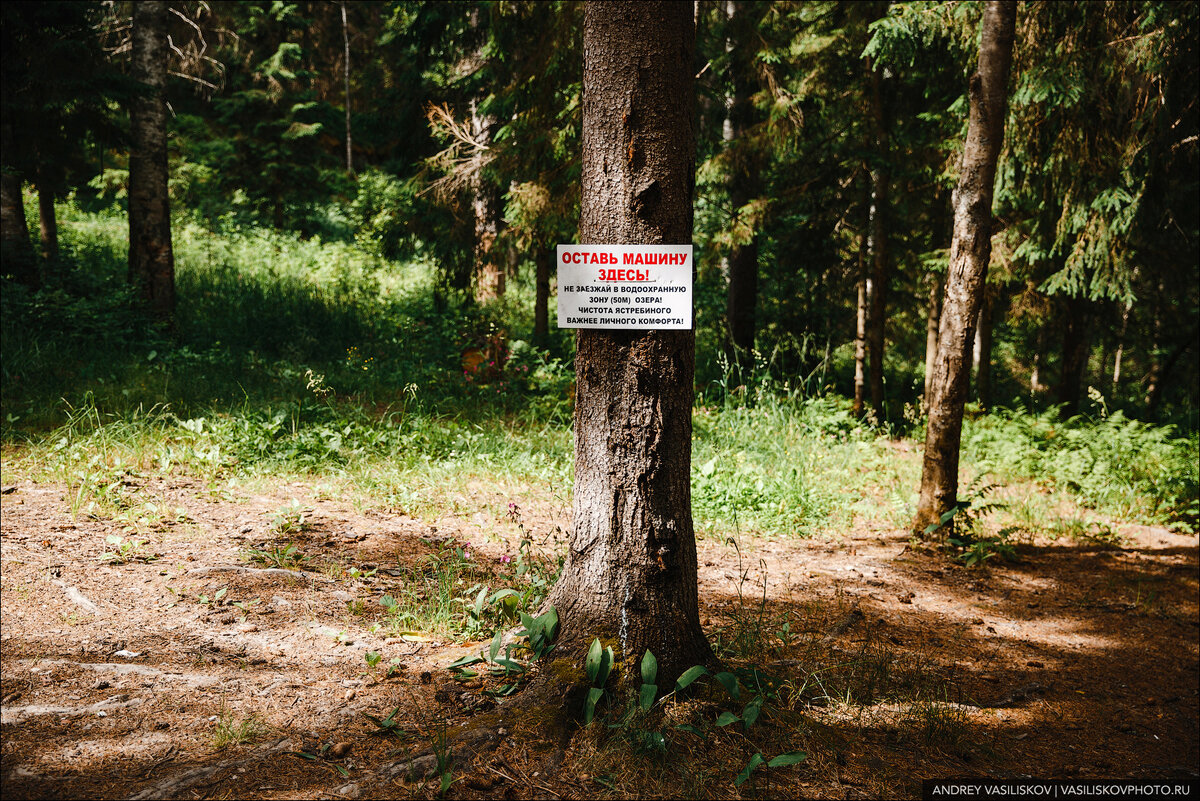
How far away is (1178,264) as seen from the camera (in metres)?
11.5

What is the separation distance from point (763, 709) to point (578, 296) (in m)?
1.77

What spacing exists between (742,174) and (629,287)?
9.07 metres

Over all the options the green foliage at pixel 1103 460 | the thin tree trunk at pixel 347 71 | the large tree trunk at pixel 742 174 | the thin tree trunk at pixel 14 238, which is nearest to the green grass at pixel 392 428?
the green foliage at pixel 1103 460

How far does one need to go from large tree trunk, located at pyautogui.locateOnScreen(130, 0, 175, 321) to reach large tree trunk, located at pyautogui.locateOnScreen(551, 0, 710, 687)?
8.63 meters

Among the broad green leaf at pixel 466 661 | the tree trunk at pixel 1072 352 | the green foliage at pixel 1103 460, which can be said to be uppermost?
the tree trunk at pixel 1072 352

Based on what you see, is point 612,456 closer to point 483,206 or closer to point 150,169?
point 483,206

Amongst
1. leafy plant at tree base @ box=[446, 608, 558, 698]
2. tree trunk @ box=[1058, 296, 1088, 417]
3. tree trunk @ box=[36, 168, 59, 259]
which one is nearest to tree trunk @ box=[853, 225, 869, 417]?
tree trunk @ box=[1058, 296, 1088, 417]

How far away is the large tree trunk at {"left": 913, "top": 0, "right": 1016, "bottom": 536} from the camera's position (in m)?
5.44

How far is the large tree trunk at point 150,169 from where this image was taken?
29.7 ft

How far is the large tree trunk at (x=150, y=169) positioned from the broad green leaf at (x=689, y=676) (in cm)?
912

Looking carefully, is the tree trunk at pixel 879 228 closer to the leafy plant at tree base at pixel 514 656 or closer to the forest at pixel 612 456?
the forest at pixel 612 456

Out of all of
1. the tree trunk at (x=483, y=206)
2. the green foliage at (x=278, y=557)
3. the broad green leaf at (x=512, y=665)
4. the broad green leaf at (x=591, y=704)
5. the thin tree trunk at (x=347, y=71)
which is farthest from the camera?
the thin tree trunk at (x=347, y=71)

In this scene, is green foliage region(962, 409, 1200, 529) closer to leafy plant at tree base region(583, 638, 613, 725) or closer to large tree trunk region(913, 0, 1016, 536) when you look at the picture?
large tree trunk region(913, 0, 1016, 536)

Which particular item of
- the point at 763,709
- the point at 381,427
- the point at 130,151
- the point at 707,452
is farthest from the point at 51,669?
the point at 130,151
